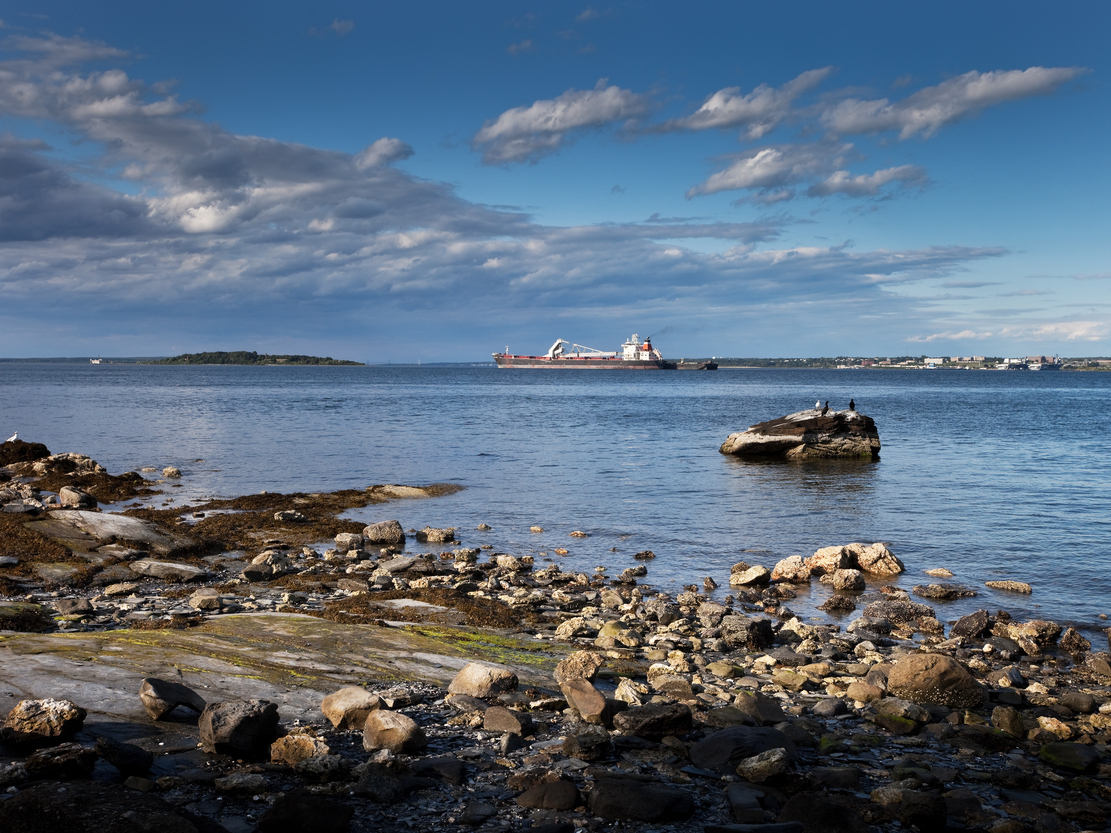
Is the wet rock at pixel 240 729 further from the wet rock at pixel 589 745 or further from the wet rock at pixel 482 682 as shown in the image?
the wet rock at pixel 589 745

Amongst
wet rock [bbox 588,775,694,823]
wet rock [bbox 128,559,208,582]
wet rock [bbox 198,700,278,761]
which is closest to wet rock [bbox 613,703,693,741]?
wet rock [bbox 588,775,694,823]

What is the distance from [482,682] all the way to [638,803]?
313cm

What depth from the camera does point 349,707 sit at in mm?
7809

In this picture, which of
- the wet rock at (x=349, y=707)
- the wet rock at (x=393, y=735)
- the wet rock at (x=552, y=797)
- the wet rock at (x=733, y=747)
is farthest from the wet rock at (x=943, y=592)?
the wet rock at (x=349, y=707)

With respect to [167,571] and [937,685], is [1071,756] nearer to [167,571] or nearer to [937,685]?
Answer: [937,685]

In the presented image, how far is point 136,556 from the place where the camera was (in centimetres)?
1662

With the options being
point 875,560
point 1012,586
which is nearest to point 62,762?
point 875,560

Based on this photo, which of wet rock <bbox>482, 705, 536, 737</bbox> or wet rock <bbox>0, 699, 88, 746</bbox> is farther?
wet rock <bbox>482, 705, 536, 737</bbox>

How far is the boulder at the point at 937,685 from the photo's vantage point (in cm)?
983

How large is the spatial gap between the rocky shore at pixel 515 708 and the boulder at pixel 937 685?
0.03 meters

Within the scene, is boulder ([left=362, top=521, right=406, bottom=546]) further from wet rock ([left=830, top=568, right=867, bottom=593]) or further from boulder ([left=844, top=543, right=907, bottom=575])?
boulder ([left=844, top=543, right=907, bottom=575])

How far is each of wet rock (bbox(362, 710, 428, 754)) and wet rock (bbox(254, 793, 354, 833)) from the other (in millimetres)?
1376

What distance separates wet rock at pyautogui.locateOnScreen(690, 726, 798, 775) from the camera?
7512 millimetres

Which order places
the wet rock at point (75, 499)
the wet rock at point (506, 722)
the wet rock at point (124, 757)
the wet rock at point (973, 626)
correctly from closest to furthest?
the wet rock at point (124, 757)
the wet rock at point (506, 722)
the wet rock at point (973, 626)
the wet rock at point (75, 499)
